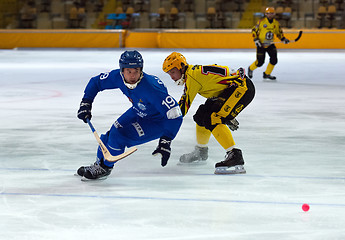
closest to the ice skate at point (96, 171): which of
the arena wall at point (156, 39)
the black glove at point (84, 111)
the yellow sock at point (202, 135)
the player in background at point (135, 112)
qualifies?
the player in background at point (135, 112)

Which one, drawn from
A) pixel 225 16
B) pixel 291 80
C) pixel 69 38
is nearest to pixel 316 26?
pixel 225 16

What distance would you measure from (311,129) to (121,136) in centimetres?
303

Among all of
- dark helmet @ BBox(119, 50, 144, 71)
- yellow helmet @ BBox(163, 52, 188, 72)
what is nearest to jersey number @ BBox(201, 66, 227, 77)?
yellow helmet @ BBox(163, 52, 188, 72)

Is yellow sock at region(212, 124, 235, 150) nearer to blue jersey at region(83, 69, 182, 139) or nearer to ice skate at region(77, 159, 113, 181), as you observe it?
→ blue jersey at region(83, 69, 182, 139)

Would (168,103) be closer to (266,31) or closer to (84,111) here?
(84,111)

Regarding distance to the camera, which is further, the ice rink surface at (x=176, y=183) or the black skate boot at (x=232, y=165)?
the black skate boot at (x=232, y=165)

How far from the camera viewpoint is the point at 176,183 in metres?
4.75

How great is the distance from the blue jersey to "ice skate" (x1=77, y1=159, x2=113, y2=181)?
0.44m

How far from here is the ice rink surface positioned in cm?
360

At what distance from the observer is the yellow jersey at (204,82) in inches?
199

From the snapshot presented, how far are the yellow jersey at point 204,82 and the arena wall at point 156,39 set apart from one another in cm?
1868

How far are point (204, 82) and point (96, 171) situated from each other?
106 centimetres

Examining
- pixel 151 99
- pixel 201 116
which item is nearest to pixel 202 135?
pixel 201 116

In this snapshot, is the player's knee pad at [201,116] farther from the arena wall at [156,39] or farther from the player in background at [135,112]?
the arena wall at [156,39]
